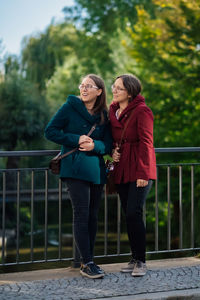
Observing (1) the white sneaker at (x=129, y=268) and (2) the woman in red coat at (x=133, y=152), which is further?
(1) the white sneaker at (x=129, y=268)

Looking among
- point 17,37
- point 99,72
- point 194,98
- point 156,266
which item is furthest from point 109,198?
point 17,37

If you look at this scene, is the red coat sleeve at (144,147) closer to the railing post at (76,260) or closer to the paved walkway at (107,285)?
the paved walkway at (107,285)

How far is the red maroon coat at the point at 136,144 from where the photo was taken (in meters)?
4.93

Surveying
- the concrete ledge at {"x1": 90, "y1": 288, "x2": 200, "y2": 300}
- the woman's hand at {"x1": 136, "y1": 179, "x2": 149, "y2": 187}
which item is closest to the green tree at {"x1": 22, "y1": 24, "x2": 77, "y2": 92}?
the woman's hand at {"x1": 136, "y1": 179, "x2": 149, "y2": 187}

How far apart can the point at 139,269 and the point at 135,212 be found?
0.56 meters

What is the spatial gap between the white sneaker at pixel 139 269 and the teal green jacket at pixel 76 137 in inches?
34.2

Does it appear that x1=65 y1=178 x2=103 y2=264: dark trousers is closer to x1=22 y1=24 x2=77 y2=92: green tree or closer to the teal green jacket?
the teal green jacket

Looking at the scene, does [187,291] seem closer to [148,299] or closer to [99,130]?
[148,299]

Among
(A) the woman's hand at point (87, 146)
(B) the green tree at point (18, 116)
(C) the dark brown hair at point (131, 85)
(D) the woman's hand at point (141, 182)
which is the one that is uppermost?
(B) the green tree at point (18, 116)

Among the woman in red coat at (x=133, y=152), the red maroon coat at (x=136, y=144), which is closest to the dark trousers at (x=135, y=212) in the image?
the woman in red coat at (x=133, y=152)

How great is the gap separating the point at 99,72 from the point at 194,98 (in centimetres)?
1599

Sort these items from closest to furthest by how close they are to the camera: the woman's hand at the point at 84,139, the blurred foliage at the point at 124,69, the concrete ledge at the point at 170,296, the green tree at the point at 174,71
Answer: the concrete ledge at the point at 170,296 < the woman's hand at the point at 84,139 < the blurred foliage at the point at 124,69 < the green tree at the point at 174,71

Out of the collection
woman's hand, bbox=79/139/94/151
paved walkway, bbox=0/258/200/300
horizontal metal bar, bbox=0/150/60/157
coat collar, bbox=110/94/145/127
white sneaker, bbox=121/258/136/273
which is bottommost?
paved walkway, bbox=0/258/200/300

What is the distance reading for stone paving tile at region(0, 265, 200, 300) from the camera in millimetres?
4438
